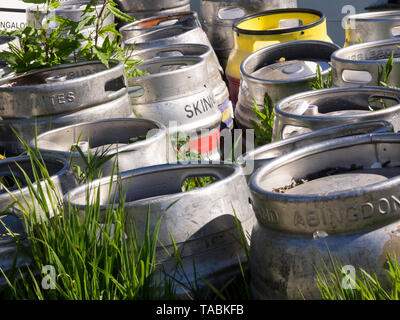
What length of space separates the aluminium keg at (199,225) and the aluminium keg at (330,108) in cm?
43

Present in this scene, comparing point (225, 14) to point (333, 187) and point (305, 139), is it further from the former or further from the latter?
point (333, 187)

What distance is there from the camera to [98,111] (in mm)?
2723

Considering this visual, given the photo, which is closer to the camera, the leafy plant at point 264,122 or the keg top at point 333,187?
the keg top at point 333,187

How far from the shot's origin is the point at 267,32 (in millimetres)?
3605

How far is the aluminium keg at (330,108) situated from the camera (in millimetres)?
2203

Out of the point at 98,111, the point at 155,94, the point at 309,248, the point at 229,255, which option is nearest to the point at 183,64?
the point at 155,94

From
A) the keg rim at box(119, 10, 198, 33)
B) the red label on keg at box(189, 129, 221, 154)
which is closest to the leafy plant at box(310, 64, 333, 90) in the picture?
the red label on keg at box(189, 129, 221, 154)

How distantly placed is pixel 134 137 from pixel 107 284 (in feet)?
3.15

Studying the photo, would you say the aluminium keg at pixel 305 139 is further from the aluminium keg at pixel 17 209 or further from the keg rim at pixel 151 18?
the keg rim at pixel 151 18

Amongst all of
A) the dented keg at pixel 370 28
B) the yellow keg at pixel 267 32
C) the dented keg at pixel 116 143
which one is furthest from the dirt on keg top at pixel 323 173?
the yellow keg at pixel 267 32

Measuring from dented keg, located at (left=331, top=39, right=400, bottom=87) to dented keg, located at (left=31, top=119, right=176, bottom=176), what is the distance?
2.47ft

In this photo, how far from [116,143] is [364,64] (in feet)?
3.18

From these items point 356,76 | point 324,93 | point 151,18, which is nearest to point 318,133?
point 324,93

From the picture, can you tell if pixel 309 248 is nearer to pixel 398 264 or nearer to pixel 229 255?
pixel 398 264
